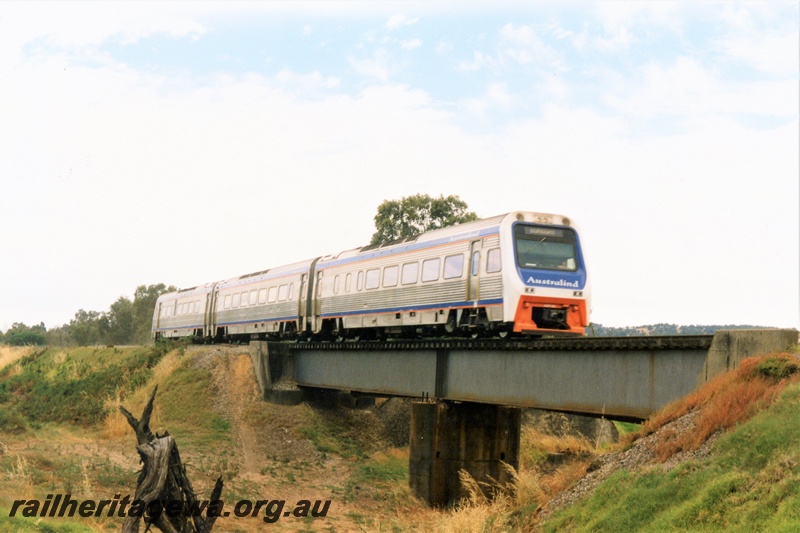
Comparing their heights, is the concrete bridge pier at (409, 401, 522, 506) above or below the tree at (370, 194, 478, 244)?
below

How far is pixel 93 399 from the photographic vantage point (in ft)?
119

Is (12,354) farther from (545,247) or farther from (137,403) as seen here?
(545,247)

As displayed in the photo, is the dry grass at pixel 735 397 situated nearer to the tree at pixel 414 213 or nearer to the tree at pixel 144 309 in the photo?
the tree at pixel 414 213

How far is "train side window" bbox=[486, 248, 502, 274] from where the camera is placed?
22094 millimetres

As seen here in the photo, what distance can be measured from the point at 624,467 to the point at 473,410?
942 centimetres

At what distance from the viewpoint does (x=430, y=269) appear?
1000 inches

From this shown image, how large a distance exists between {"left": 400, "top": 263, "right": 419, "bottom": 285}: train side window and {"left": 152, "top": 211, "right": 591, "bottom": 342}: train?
30mm

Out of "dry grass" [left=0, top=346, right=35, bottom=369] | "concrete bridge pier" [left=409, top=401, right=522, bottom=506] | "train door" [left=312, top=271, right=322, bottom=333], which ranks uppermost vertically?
"train door" [left=312, top=271, right=322, bottom=333]

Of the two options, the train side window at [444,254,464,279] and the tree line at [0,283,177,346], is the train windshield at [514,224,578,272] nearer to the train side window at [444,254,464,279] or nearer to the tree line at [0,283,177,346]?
the train side window at [444,254,464,279]

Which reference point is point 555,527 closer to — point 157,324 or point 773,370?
point 773,370

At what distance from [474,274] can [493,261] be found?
3.04ft

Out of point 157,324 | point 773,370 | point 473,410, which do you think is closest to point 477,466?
point 473,410

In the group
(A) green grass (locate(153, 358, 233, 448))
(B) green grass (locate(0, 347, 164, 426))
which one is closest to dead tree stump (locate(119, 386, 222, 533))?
(A) green grass (locate(153, 358, 233, 448))

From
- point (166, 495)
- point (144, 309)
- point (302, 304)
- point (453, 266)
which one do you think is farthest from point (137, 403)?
point (144, 309)
